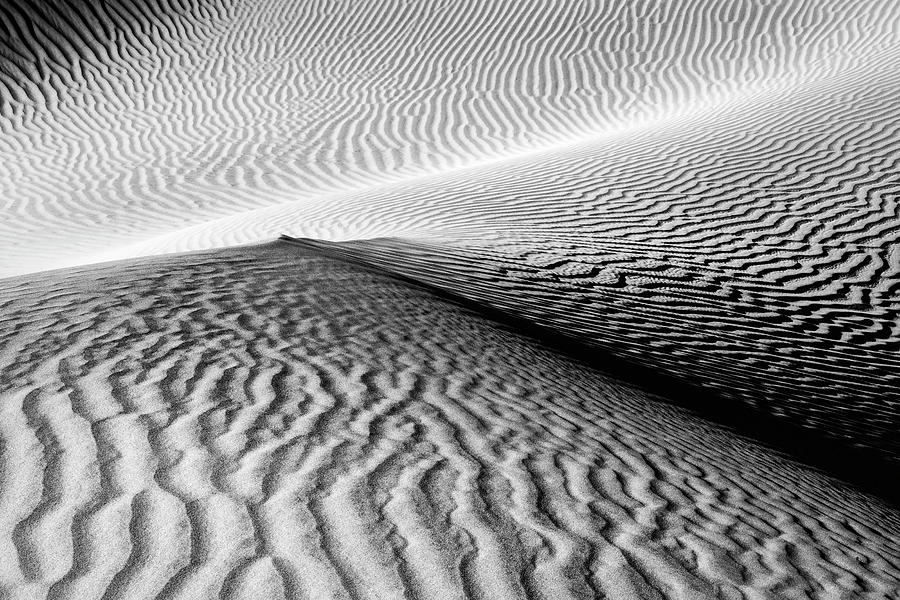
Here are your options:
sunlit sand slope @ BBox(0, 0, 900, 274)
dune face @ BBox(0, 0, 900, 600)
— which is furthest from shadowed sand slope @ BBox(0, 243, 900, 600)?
sunlit sand slope @ BBox(0, 0, 900, 274)

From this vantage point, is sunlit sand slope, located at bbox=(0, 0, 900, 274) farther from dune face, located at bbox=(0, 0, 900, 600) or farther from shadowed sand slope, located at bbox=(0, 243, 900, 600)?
shadowed sand slope, located at bbox=(0, 243, 900, 600)

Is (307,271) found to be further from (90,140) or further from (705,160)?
(90,140)

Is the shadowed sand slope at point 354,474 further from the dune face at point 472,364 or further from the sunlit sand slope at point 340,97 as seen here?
the sunlit sand slope at point 340,97

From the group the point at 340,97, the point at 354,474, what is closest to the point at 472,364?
the point at 354,474

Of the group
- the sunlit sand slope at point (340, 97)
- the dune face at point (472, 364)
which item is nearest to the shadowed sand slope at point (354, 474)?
the dune face at point (472, 364)

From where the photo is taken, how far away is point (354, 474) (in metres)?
2.50

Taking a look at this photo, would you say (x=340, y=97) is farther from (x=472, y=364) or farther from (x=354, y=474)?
(x=354, y=474)

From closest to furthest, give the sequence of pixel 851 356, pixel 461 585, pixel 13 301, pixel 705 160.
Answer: pixel 461 585 → pixel 13 301 → pixel 851 356 → pixel 705 160

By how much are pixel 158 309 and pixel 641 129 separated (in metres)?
10.2

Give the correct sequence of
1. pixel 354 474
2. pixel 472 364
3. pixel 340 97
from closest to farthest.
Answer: pixel 354 474 → pixel 472 364 → pixel 340 97

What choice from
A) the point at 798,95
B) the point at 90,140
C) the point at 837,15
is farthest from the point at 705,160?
the point at 90,140

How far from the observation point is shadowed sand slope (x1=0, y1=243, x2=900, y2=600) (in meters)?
2.05

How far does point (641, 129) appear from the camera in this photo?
41.3 feet

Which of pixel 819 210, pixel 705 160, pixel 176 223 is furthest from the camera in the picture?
pixel 176 223
